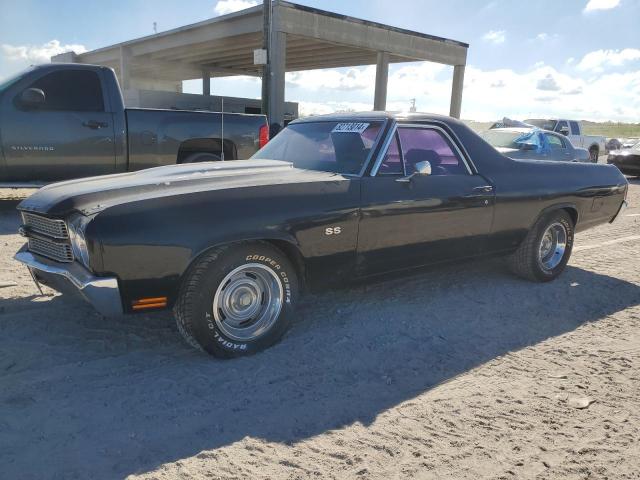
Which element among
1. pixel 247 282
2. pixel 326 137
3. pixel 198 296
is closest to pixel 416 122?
pixel 326 137

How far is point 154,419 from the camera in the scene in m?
2.69

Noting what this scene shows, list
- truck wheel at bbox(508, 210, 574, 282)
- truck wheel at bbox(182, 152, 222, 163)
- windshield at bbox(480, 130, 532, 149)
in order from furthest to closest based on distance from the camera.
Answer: windshield at bbox(480, 130, 532, 149), truck wheel at bbox(182, 152, 222, 163), truck wheel at bbox(508, 210, 574, 282)

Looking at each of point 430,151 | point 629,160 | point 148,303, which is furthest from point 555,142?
point 148,303

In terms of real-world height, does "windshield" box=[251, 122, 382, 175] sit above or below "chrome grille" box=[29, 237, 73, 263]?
above

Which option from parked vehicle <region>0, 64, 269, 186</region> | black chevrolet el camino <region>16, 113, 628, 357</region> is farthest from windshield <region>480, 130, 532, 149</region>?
black chevrolet el camino <region>16, 113, 628, 357</region>

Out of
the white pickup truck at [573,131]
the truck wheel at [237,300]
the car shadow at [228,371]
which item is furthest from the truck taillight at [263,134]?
the white pickup truck at [573,131]

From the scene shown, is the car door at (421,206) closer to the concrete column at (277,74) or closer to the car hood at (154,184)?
the car hood at (154,184)

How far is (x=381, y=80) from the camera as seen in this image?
20.3 m

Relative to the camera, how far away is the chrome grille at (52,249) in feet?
10.7

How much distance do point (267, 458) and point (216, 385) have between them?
73 centimetres

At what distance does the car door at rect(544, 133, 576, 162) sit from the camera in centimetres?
1250

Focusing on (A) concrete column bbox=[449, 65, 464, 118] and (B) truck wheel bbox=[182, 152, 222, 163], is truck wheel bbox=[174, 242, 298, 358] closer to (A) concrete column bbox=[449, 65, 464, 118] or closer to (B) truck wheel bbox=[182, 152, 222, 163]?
(B) truck wheel bbox=[182, 152, 222, 163]

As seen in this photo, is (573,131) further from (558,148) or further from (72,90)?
(72,90)

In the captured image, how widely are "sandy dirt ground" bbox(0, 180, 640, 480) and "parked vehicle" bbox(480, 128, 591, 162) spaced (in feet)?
26.1
